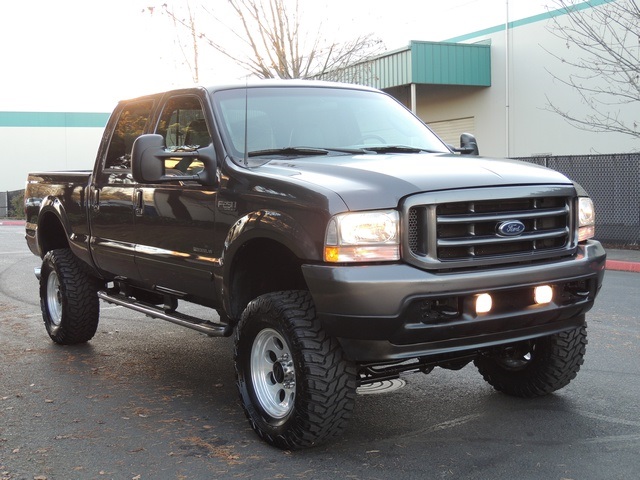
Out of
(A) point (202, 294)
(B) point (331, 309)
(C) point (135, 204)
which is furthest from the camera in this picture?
(C) point (135, 204)

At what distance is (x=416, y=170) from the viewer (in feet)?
14.8

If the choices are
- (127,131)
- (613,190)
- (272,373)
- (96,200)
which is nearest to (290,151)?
(272,373)

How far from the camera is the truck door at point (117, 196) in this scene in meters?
6.27

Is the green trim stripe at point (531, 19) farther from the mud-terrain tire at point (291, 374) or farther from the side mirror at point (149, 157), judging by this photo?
the mud-terrain tire at point (291, 374)

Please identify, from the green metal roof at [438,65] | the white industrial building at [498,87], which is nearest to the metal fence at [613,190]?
the white industrial building at [498,87]

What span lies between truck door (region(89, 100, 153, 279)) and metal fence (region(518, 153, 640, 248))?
11717 mm

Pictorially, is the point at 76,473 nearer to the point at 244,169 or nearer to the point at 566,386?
the point at 244,169

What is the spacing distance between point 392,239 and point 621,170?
43.3ft

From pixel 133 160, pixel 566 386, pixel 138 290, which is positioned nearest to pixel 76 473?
pixel 133 160

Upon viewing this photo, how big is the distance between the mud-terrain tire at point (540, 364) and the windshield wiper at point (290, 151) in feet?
5.63

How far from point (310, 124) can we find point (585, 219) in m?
1.89

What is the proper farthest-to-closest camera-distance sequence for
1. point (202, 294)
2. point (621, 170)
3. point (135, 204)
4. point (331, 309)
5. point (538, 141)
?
point (538, 141) < point (621, 170) < point (135, 204) < point (202, 294) < point (331, 309)

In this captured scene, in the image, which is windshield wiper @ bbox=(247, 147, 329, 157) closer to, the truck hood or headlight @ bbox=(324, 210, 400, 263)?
the truck hood

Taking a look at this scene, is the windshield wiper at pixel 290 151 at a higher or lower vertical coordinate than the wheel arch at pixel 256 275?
higher
